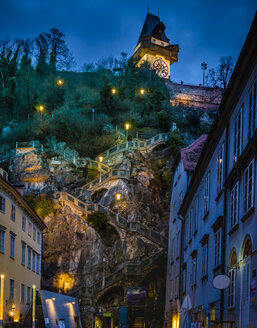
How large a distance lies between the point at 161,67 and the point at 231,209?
90570mm

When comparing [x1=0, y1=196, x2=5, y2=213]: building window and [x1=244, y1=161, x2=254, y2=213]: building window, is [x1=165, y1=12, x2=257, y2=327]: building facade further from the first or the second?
[x1=0, y1=196, x2=5, y2=213]: building window

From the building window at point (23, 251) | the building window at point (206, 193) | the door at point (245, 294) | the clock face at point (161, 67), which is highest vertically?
the clock face at point (161, 67)

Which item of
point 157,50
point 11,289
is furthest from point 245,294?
point 157,50

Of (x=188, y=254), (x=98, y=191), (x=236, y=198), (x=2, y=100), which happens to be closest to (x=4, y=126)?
(x=2, y=100)

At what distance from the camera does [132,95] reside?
3098 inches

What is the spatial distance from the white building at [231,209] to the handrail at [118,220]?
88.3ft

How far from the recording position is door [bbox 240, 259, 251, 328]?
41.9 ft

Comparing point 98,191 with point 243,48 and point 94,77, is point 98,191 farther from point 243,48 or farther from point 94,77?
point 243,48

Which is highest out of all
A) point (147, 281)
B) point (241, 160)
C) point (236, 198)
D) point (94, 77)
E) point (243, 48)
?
point (94, 77)

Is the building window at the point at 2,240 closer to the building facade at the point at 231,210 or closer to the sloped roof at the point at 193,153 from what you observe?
the building facade at the point at 231,210

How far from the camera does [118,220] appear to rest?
53031 mm

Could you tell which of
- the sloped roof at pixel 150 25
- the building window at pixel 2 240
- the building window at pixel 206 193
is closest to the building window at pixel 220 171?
the building window at pixel 206 193

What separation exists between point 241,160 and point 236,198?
5.44 feet

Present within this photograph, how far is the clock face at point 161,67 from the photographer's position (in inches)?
4075
